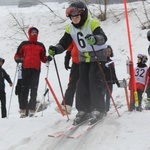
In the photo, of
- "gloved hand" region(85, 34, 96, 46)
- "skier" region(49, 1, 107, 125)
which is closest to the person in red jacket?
"skier" region(49, 1, 107, 125)

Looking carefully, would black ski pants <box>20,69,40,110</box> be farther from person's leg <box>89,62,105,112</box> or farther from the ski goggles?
the ski goggles

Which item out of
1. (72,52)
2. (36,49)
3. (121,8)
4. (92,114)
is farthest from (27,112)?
(121,8)

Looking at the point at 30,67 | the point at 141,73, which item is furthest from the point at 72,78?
the point at 141,73

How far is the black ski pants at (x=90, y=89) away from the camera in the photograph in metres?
5.04

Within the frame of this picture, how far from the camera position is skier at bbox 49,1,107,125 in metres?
4.92

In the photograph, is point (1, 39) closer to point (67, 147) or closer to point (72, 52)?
point (72, 52)

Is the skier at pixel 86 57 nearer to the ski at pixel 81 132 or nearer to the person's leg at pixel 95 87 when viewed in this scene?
the person's leg at pixel 95 87

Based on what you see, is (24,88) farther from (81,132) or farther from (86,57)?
(81,132)

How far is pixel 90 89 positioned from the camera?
5.08 m

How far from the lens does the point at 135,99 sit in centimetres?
554

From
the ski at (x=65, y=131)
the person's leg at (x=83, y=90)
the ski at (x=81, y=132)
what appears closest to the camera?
the ski at (x=81, y=132)

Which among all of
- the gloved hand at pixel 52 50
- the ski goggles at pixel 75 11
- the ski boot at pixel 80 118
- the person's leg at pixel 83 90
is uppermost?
the ski goggles at pixel 75 11

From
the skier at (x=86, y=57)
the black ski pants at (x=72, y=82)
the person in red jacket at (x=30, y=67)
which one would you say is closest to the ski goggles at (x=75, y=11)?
the skier at (x=86, y=57)

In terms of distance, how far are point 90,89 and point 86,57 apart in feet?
1.51
